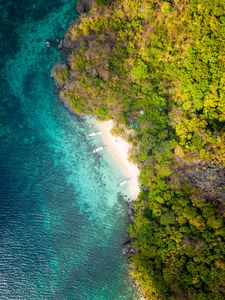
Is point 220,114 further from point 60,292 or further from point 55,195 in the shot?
point 60,292

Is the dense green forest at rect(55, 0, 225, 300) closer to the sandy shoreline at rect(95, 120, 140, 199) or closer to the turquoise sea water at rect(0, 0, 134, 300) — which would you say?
the sandy shoreline at rect(95, 120, 140, 199)

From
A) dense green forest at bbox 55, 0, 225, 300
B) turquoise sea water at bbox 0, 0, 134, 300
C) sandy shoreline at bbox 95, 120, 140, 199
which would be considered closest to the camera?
dense green forest at bbox 55, 0, 225, 300

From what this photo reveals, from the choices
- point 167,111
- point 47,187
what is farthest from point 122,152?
point 47,187

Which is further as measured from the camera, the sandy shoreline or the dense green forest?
the sandy shoreline

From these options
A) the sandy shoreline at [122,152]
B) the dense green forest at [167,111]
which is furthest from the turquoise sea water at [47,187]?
the dense green forest at [167,111]

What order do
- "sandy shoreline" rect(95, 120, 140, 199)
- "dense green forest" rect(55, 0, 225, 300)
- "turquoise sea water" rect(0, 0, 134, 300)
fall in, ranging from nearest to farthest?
"dense green forest" rect(55, 0, 225, 300) < "turquoise sea water" rect(0, 0, 134, 300) < "sandy shoreline" rect(95, 120, 140, 199)

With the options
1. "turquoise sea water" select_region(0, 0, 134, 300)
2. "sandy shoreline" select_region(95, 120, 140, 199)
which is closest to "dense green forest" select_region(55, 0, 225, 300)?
"sandy shoreline" select_region(95, 120, 140, 199)
